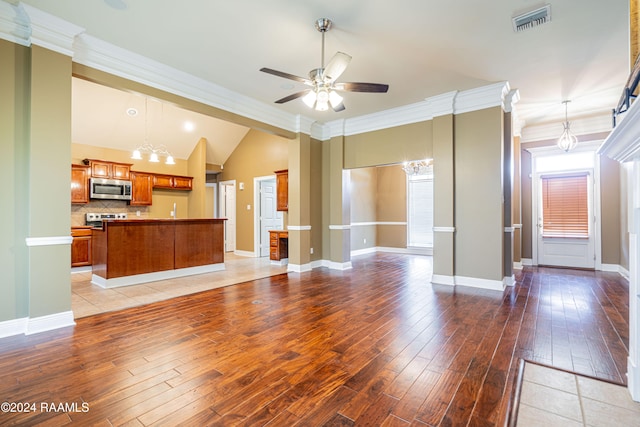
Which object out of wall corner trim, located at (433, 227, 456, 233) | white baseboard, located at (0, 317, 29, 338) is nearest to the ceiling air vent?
wall corner trim, located at (433, 227, 456, 233)

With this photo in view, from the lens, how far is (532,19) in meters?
2.89

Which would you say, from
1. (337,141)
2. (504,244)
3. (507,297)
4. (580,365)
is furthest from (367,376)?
(337,141)

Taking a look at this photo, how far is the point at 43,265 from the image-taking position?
2.92 m

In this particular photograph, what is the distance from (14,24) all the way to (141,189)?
4956 mm

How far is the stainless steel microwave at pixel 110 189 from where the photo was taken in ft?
21.2

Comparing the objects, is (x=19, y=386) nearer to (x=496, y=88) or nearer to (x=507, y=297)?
(x=507, y=297)

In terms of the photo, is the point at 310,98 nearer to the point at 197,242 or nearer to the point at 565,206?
the point at 197,242

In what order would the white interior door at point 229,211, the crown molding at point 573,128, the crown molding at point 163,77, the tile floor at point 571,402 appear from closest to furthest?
the tile floor at point 571,402 → the crown molding at point 163,77 → the crown molding at point 573,128 → the white interior door at point 229,211

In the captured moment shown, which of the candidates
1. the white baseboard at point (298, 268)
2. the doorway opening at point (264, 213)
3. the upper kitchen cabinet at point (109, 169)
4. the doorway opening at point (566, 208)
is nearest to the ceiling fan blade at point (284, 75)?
the white baseboard at point (298, 268)

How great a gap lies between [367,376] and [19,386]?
93.0 inches

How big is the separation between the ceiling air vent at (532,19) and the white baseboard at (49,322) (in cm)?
545

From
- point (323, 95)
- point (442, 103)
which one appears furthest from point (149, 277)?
point (442, 103)

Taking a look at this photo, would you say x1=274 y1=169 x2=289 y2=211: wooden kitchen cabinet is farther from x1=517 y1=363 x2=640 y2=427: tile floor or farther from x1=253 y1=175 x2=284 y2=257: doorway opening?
x1=517 y1=363 x2=640 y2=427: tile floor

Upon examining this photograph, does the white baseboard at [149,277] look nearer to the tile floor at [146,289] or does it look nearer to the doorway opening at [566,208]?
the tile floor at [146,289]
